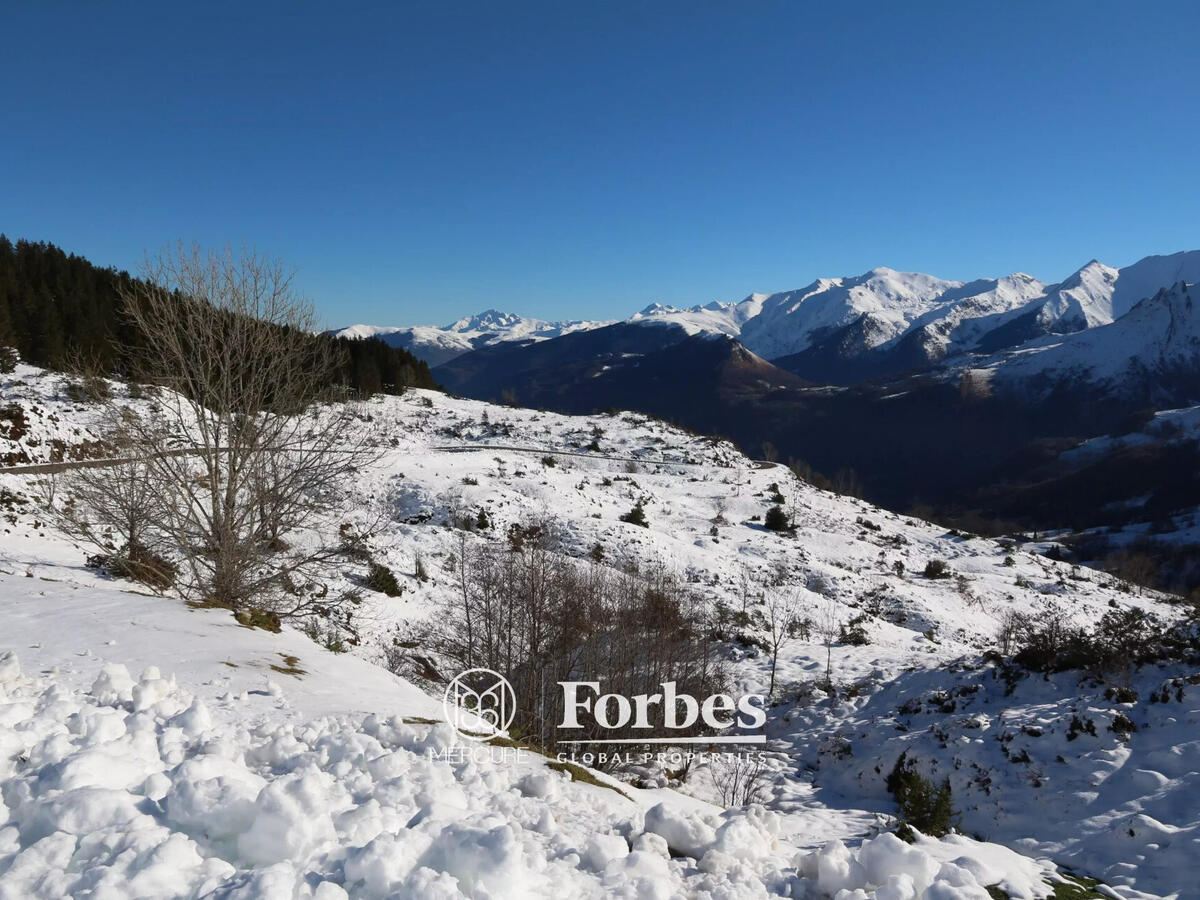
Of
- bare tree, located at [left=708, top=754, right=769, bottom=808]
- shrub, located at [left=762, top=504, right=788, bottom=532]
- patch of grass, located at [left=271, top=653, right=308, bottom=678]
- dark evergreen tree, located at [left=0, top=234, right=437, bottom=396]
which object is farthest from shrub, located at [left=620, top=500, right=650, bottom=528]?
patch of grass, located at [left=271, top=653, right=308, bottom=678]

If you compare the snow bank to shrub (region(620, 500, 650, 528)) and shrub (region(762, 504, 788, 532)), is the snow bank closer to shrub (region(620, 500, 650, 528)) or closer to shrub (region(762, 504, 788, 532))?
Answer: shrub (region(620, 500, 650, 528))

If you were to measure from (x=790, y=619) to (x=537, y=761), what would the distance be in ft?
69.2

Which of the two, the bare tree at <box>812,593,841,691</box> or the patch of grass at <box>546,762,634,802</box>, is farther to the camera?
the bare tree at <box>812,593,841,691</box>

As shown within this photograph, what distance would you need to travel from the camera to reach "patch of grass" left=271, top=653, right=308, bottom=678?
23.4ft

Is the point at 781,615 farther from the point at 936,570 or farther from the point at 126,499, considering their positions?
the point at 126,499

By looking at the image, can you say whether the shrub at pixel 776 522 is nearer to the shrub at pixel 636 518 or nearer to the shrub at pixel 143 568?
the shrub at pixel 636 518

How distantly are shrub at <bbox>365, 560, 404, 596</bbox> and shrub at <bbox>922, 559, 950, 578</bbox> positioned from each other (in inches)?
1149

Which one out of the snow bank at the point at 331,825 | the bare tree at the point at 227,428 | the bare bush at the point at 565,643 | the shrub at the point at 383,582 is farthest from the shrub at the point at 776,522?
the snow bank at the point at 331,825

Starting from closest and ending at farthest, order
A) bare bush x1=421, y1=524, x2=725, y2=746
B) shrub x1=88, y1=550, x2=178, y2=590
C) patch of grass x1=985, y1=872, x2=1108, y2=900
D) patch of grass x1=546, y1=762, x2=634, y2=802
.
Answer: patch of grass x1=985, y1=872, x2=1108, y2=900 → patch of grass x1=546, y1=762, x2=634, y2=802 → bare bush x1=421, y1=524, x2=725, y2=746 → shrub x1=88, y1=550, x2=178, y2=590

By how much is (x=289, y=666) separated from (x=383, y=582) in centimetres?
1490

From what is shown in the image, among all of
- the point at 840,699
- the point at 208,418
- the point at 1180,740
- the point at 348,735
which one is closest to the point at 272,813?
the point at 348,735

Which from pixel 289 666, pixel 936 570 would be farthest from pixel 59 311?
pixel 936 570

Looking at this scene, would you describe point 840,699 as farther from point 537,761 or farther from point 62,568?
point 62,568

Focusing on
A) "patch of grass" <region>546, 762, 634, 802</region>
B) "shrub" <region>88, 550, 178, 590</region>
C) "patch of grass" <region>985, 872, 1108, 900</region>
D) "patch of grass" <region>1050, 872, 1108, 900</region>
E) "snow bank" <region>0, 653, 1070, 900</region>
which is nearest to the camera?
"snow bank" <region>0, 653, 1070, 900</region>
